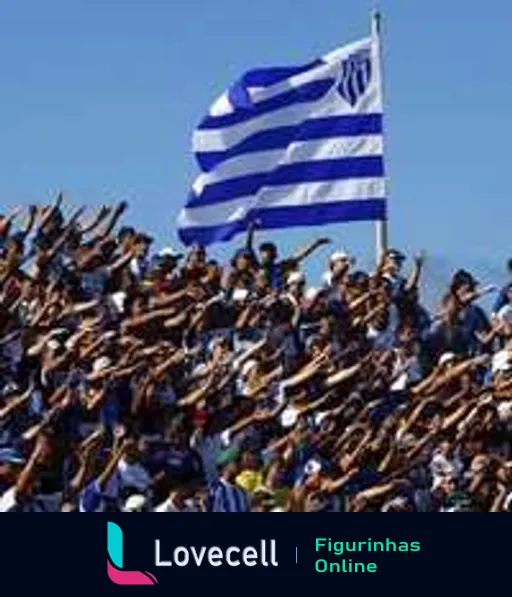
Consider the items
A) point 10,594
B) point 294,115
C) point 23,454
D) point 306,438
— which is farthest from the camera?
point 294,115

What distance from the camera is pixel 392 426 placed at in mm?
24625

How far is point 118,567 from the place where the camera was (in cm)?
1652

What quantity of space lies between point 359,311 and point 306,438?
2.96m

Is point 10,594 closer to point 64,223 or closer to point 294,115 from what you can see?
point 64,223

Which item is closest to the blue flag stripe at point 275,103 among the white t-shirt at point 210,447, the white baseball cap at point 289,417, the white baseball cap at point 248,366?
the white baseball cap at point 248,366

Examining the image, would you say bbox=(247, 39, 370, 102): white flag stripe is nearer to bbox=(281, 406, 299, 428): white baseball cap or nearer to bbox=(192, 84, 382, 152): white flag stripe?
bbox=(192, 84, 382, 152): white flag stripe

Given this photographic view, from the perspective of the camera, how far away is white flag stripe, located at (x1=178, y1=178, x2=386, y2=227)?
90.8 ft

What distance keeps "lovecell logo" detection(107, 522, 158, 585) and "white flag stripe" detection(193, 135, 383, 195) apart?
11537mm

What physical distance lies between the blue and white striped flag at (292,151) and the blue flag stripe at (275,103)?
0.03 feet

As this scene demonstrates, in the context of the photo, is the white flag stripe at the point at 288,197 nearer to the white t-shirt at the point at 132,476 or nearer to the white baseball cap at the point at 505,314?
the white baseball cap at the point at 505,314

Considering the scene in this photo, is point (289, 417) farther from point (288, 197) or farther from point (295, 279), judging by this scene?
point (288, 197)

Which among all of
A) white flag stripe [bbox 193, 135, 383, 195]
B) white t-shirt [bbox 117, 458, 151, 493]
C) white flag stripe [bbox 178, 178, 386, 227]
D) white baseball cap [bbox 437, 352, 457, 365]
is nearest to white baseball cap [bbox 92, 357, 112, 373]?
white t-shirt [bbox 117, 458, 151, 493]

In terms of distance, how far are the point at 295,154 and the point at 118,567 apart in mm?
12370

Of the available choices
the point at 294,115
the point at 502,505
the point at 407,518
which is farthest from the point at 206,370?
the point at 407,518
